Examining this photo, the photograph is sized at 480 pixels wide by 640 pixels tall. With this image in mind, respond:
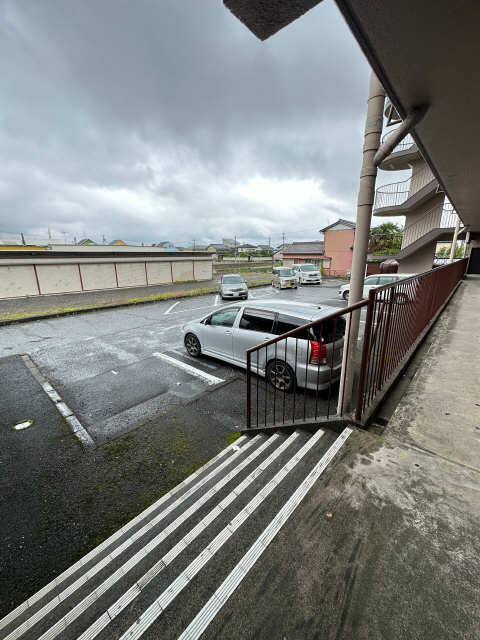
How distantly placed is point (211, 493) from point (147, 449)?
1.53m

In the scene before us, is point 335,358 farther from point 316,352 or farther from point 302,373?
point 302,373

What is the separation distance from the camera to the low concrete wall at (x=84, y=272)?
52.2ft

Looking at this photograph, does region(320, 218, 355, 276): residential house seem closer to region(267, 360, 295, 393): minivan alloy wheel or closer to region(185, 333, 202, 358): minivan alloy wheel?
region(185, 333, 202, 358): minivan alloy wheel

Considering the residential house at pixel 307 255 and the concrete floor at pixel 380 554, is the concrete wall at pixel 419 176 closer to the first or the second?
the concrete floor at pixel 380 554

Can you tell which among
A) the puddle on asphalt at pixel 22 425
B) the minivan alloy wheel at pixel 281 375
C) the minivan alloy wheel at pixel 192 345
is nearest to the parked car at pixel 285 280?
the minivan alloy wheel at pixel 192 345

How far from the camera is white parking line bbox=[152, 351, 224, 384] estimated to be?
5.49m

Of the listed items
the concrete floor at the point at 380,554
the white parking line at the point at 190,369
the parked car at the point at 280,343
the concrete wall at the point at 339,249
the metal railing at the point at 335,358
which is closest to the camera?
the concrete floor at the point at 380,554

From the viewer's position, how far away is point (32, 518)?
2.63 m

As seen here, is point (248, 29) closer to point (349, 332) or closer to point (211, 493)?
point (349, 332)

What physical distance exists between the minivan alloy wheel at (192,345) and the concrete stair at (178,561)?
3.96 metres

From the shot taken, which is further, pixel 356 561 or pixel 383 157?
pixel 383 157

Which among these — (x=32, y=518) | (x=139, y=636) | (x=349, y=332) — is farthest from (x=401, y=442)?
(x=32, y=518)

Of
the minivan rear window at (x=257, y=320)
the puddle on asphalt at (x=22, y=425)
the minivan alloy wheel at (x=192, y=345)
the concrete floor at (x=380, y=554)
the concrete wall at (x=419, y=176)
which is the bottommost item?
the puddle on asphalt at (x=22, y=425)

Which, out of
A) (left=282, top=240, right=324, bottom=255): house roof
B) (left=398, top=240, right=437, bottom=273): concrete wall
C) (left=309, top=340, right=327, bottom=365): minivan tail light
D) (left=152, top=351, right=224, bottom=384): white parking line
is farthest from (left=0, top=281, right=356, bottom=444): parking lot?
(left=282, top=240, right=324, bottom=255): house roof
